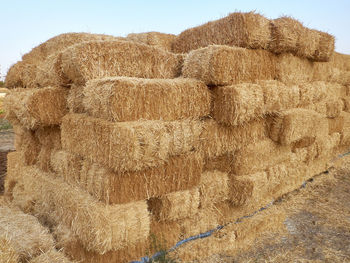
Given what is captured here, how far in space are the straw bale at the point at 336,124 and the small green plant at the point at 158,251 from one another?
20.4ft

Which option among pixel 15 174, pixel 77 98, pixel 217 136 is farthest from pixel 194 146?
pixel 15 174

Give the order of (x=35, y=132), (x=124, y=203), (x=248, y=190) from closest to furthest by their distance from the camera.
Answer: (x=124, y=203) < (x=248, y=190) < (x=35, y=132)

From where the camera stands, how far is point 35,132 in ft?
17.0

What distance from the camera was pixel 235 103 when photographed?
3938 millimetres

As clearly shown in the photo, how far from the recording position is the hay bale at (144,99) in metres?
3.13

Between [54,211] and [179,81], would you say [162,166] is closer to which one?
[179,81]

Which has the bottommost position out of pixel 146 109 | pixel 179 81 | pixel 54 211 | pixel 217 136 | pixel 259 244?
pixel 259 244

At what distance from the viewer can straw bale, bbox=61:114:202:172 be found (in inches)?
119

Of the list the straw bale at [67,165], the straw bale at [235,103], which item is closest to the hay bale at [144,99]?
the straw bale at [235,103]

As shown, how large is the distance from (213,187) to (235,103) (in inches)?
51.6

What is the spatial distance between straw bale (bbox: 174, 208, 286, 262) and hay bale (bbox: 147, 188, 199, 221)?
45cm

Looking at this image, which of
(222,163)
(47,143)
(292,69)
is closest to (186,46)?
(292,69)

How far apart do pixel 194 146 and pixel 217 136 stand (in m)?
0.43

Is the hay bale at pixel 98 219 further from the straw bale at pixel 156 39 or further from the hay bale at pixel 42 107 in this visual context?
the straw bale at pixel 156 39
